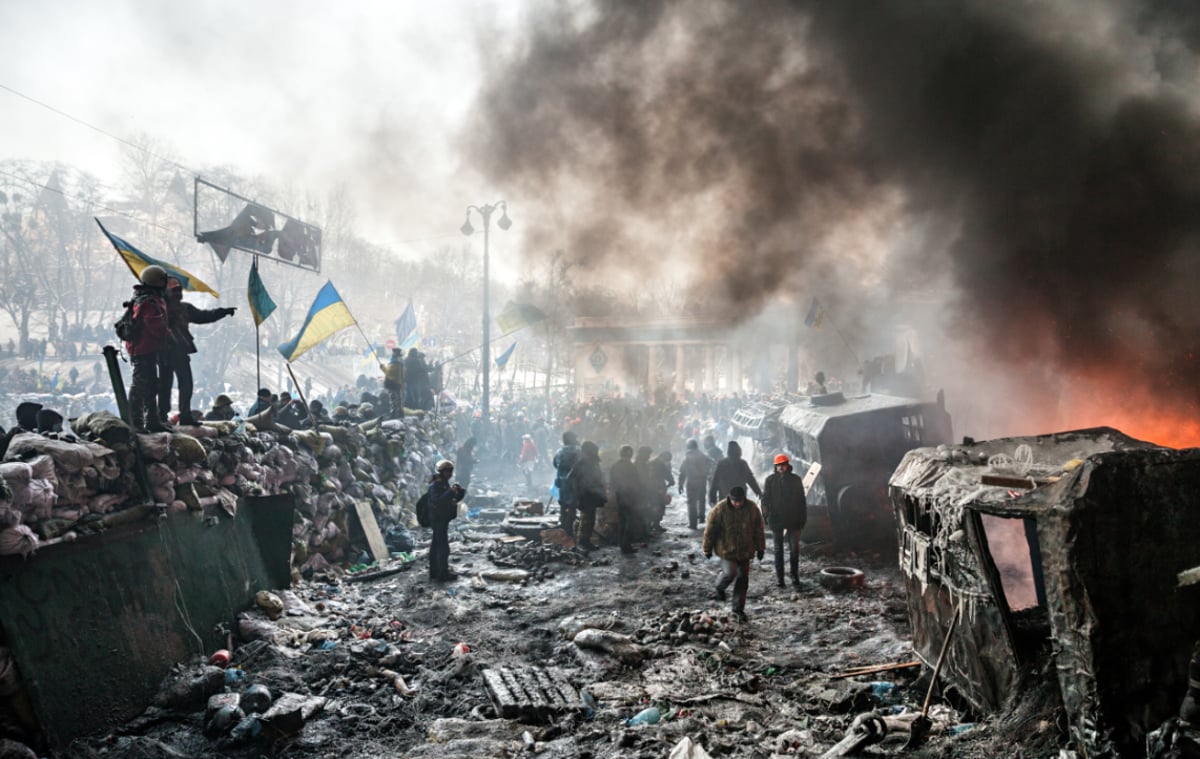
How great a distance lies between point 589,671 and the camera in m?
6.03

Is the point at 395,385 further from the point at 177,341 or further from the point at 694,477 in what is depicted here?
the point at 177,341

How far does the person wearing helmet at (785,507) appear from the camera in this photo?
27.2 ft

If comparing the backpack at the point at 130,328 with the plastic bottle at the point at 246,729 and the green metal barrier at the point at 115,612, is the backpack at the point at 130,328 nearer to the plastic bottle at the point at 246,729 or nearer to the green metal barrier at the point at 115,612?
the green metal barrier at the point at 115,612

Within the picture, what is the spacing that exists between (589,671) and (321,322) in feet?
24.7

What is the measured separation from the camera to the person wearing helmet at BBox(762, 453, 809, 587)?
8.30 meters

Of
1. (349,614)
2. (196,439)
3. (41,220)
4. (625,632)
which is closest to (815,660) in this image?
(625,632)

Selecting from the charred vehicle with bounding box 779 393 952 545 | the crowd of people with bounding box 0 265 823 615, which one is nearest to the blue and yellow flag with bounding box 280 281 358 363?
the crowd of people with bounding box 0 265 823 615

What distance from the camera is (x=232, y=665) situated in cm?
572

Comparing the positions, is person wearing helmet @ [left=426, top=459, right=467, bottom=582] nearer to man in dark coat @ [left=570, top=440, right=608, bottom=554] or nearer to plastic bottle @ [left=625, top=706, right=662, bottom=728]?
man in dark coat @ [left=570, top=440, right=608, bottom=554]

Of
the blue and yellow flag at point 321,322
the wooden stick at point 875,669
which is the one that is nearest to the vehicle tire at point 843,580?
the wooden stick at point 875,669

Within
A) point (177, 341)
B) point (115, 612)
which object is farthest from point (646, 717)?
point (177, 341)

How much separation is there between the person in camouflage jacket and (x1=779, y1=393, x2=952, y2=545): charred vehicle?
3.25 meters

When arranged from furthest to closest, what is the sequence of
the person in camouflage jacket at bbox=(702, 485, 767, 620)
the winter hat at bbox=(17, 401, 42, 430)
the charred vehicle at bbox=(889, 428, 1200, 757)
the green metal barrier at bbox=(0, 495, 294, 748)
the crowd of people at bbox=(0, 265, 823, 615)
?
the person in camouflage jacket at bbox=(702, 485, 767, 620)
the winter hat at bbox=(17, 401, 42, 430)
the crowd of people at bbox=(0, 265, 823, 615)
the green metal barrier at bbox=(0, 495, 294, 748)
the charred vehicle at bbox=(889, 428, 1200, 757)

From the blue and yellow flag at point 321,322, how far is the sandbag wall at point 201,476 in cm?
139
